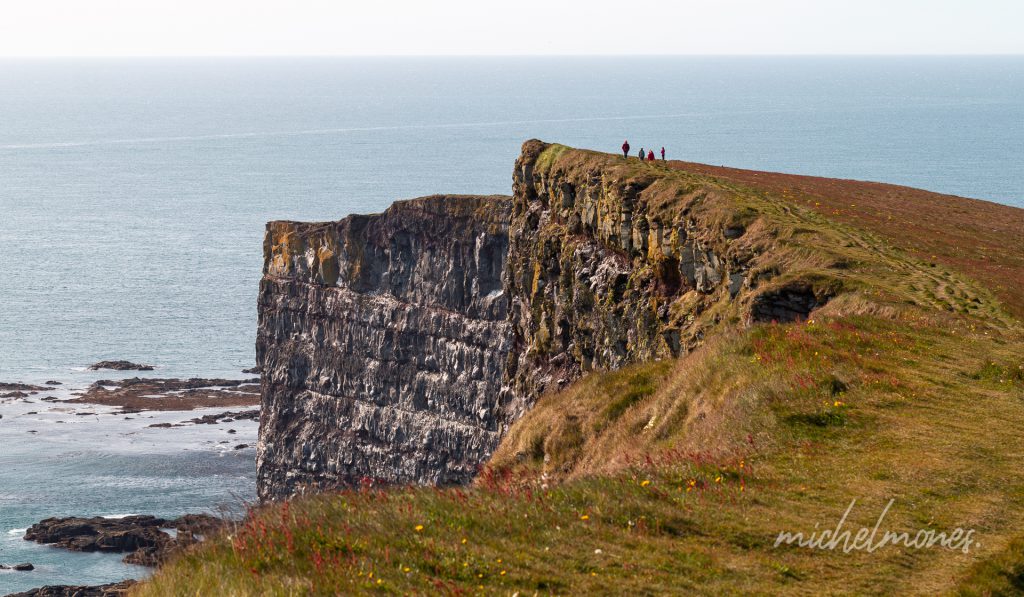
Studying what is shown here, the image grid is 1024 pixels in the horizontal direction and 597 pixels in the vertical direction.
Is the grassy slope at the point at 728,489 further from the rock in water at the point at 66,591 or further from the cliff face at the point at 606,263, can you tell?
the rock in water at the point at 66,591

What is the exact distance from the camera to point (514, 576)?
1475cm

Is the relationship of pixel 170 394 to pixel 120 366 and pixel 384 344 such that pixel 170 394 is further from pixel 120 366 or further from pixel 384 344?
pixel 384 344

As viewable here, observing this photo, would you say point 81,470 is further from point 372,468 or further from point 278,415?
point 372,468

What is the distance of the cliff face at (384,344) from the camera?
282ft

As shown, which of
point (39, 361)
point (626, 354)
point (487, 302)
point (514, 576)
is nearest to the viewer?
point (514, 576)

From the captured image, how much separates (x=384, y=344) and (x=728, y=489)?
246 feet

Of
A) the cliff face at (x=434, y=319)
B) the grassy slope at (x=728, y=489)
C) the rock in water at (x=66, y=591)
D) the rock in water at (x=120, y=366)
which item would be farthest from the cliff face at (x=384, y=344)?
the grassy slope at (x=728, y=489)

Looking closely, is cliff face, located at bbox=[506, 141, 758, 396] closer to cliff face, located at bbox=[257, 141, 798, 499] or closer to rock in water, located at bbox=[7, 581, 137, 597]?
cliff face, located at bbox=[257, 141, 798, 499]

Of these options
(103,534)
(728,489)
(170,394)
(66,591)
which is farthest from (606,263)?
(170,394)

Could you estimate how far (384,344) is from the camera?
9194 centimetres

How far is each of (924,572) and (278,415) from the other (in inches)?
3378

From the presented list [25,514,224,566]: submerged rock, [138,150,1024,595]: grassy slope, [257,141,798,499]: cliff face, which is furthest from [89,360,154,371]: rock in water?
[138,150,1024,595]: grassy slope

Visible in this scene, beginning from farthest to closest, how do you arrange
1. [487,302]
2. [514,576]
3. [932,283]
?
[487,302], [932,283], [514,576]

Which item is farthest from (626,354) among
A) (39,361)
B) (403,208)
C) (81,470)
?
(39,361)
